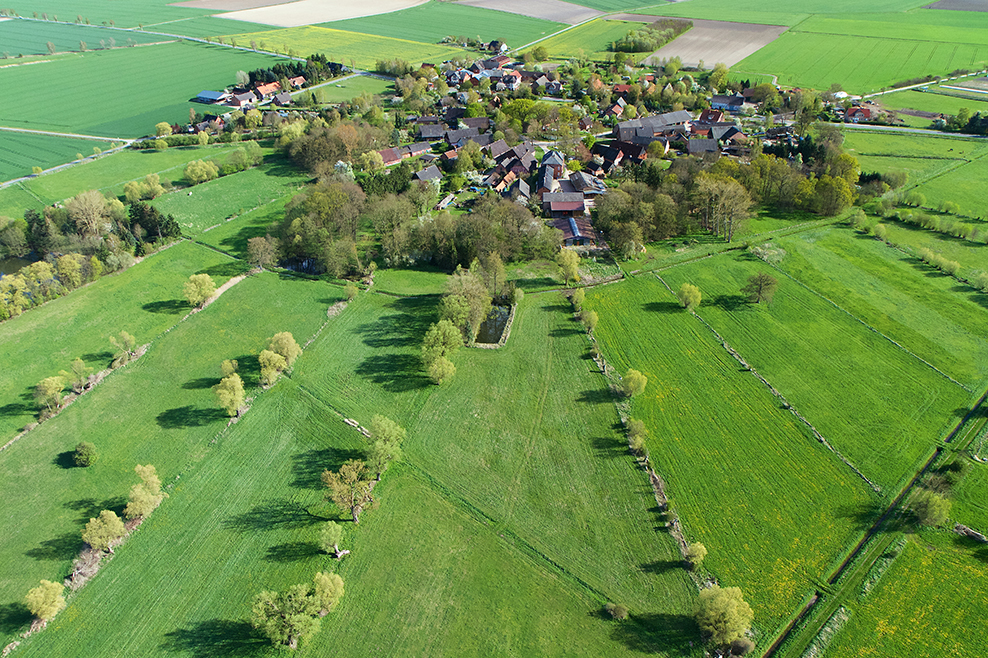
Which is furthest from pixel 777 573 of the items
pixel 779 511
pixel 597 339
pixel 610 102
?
pixel 610 102

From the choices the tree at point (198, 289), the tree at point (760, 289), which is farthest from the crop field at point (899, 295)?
the tree at point (198, 289)

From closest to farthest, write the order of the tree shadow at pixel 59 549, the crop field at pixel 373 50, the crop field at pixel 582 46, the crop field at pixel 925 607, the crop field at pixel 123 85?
1. the crop field at pixel 925 607
2. the tree shadow at pixel 59 549
3. the crop field at pixel 123 85
4. the crop field at pixel 373 50
5. the crop field at pixel 582 46

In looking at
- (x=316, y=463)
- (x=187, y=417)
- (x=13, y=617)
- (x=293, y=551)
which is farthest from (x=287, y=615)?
(x=187, y=417)

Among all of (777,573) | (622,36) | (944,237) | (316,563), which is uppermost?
(622,36)

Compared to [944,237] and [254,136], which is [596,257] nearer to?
[944,237]

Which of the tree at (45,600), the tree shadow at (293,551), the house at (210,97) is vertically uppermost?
the house at (210,97)

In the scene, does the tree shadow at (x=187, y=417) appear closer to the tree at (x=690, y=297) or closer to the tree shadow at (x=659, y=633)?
the tree shadow at (x=659, y=633)

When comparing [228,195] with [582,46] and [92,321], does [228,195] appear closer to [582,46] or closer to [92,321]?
[92,321]
